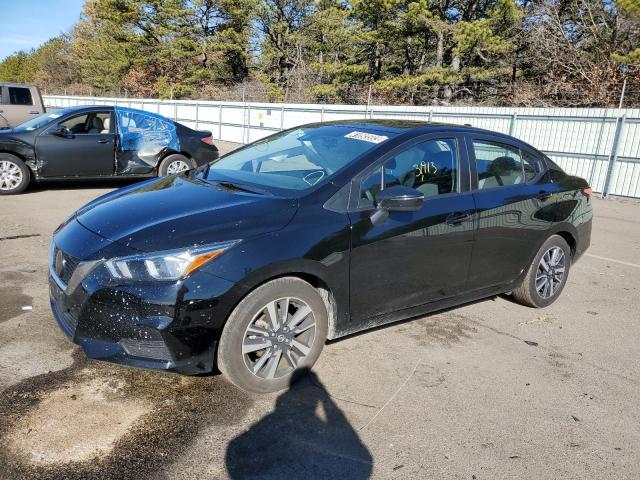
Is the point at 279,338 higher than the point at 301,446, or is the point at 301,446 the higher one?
the point at 279,338

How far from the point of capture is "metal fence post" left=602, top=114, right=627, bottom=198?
12.4m

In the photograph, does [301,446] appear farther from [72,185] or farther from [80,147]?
[72,185]

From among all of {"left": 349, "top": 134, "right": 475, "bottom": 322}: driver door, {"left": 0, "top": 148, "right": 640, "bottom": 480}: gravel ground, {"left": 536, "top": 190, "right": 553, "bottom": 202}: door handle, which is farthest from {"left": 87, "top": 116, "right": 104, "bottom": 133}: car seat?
{"left": 536, "top": 190, "right": 553, "bottom": 202}: door handle

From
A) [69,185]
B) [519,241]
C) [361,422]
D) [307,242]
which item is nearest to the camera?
[361,422]

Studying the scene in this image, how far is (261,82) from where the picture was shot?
38.1 metres

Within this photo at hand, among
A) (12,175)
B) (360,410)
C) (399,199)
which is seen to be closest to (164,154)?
(12,175)

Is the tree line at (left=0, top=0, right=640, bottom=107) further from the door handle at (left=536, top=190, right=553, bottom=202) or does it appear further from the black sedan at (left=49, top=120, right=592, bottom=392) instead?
the black sedan at (left=49, top=120, right=592, bottom=392)

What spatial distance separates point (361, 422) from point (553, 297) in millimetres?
2897

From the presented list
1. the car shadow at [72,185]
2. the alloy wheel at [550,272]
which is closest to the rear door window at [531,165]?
the alloy wheel at [550,272]

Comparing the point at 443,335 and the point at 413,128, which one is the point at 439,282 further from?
the point at 413,128

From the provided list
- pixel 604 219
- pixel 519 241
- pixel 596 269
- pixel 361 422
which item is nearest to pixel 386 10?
pixel 604 219

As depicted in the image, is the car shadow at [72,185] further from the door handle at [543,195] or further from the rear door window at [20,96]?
the door handle at [543,195]

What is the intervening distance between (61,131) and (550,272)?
25.4 ft

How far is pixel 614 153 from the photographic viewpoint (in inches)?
496
